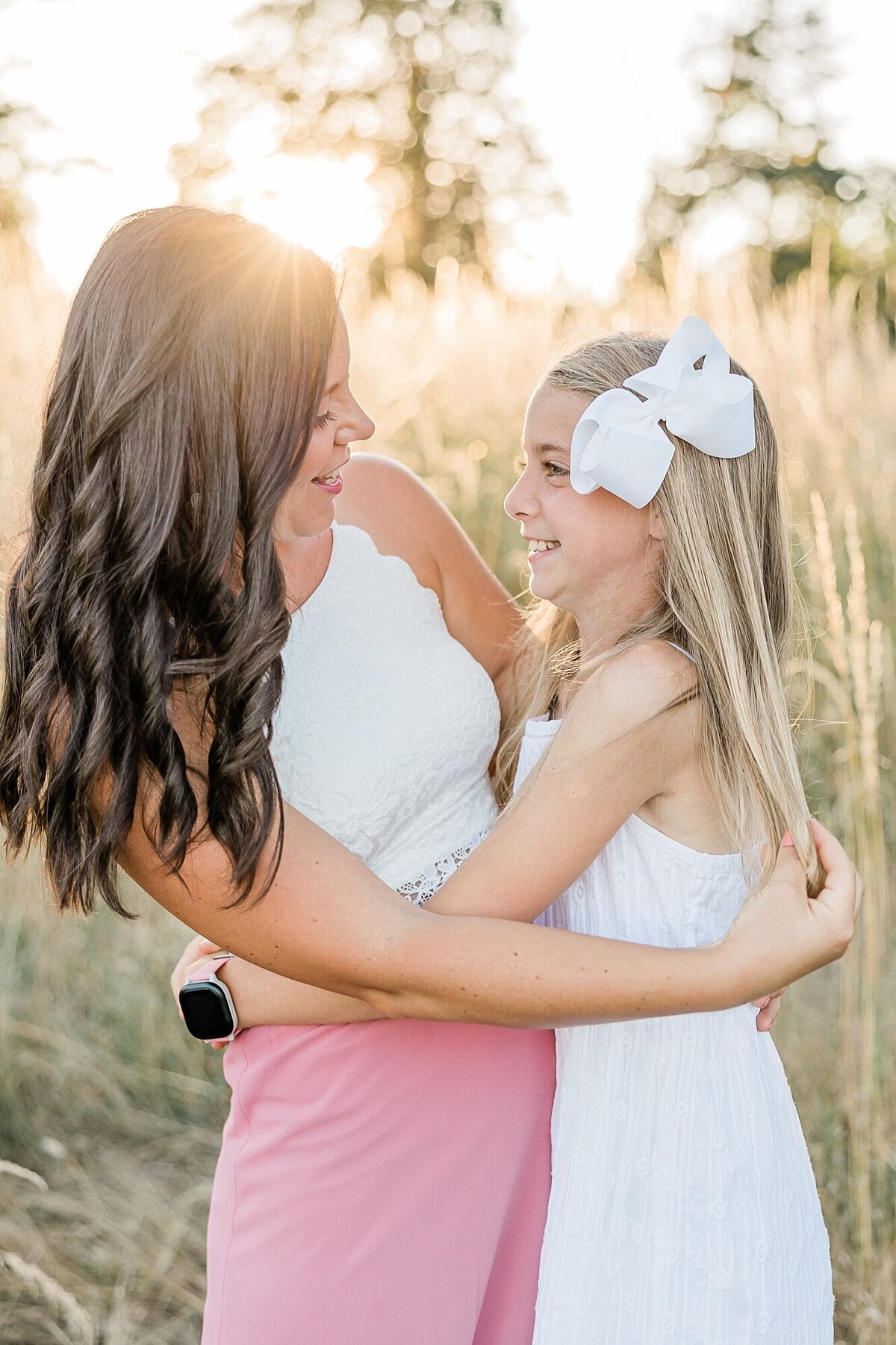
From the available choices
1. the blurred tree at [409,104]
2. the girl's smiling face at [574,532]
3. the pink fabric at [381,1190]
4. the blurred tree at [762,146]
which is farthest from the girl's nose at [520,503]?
the blurred tree at [409,104]

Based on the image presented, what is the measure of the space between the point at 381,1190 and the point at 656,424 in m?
1.04

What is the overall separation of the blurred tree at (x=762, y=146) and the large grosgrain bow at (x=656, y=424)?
57.4ft

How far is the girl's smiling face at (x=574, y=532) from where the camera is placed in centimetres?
172

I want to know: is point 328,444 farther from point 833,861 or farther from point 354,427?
point 833,861

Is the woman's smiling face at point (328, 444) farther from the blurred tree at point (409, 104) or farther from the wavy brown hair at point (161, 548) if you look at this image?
the blurred tree at point (409, 104)

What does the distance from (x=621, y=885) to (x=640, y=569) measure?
17.1 inches

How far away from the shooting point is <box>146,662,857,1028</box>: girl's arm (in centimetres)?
138

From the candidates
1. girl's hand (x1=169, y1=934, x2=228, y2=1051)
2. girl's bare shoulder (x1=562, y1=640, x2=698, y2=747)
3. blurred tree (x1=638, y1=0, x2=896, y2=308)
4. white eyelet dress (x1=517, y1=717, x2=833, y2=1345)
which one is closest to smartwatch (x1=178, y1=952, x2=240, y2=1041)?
girl's hand (x1=169, y1=934, x2=228, y2=1051)

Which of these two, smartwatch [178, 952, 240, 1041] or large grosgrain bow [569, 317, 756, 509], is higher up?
large grosgrain bow [569, 317, 756, 509]

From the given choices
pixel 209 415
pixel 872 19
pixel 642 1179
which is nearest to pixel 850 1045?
A: pixel 642 1179

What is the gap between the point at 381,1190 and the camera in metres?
1.56

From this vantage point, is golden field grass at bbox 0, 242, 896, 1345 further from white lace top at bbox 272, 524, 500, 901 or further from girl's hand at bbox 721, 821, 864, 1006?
girl's hand at bbox 721, 821, 864, 1006

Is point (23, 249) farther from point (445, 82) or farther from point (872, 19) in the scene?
point (445, 82)

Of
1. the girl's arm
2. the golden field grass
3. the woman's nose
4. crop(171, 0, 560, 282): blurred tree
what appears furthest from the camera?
crop(171, 0, 560, 282): blurred tree
